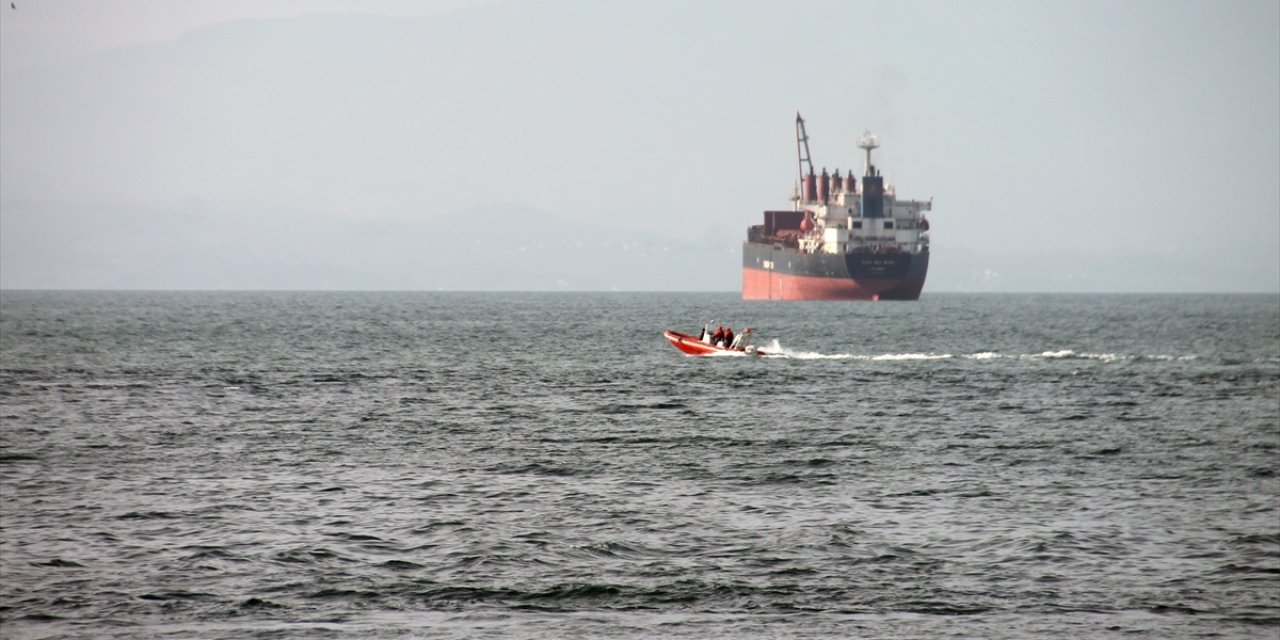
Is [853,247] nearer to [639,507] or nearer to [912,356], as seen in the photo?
[912,356]

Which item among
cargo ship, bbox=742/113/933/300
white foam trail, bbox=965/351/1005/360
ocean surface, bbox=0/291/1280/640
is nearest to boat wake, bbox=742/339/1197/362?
white foam trail, bbox=965/351/1005/360

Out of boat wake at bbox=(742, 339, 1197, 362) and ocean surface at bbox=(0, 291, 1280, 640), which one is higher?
boat wake at bbox=(742, 339, 1197, 362)

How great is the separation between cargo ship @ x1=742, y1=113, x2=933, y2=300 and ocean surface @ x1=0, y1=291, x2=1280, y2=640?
11259 cm

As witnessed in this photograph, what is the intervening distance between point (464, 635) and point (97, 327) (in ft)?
350

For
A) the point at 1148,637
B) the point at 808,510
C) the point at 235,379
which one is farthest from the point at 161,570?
the point at 235,379

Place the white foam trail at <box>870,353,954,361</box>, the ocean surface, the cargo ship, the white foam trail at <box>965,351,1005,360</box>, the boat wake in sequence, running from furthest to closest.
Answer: the cargo ship
the white foam trail at <box>965,351,1005,360</box>
the white foam trail at <box>870,353,954,361</box>
the boat wake
the ocean surface

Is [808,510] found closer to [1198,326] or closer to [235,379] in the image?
[235,379]

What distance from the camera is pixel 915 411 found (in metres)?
44.6

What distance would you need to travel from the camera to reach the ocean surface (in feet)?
59.6

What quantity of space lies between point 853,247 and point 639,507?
149 m

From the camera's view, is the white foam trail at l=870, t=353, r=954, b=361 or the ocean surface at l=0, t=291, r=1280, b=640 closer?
the ocean surface at l=0, t=291, r=1280, b=640

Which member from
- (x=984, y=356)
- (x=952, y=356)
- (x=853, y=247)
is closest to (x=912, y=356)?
(x=952, y=356)

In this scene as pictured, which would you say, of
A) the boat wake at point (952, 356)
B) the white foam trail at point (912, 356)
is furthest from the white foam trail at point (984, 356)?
the white foam trail at point (912, 356)

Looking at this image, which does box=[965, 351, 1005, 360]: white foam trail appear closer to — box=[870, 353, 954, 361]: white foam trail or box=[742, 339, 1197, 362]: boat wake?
box=[742, 339, 1197, 362]: boat wake
